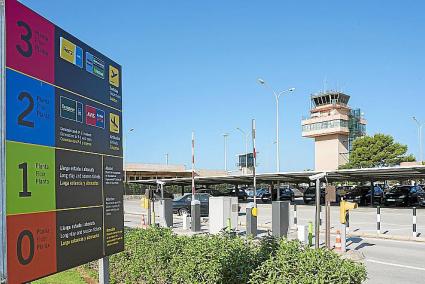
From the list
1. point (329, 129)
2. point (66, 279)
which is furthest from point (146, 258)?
point (329, 129)

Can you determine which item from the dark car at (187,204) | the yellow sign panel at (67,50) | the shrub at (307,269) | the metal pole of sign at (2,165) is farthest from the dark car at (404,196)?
the metal pole of sign at (2,165)

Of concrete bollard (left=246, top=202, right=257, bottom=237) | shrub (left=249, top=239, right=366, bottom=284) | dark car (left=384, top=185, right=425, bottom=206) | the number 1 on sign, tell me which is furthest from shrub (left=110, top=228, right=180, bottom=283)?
dark car (left=384, top=185, right=425, bottom=206)

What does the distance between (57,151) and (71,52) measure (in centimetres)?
102

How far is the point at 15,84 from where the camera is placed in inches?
137

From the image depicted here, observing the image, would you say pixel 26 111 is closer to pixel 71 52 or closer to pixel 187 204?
pixel 71 52

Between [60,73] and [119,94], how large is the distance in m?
1.45

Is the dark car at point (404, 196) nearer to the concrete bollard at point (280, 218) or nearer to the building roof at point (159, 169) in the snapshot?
the concrete bollard at point (280, 218)

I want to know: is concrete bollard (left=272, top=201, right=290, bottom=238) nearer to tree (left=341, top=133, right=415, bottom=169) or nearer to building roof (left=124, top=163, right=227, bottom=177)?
tree (left=341, top=133, right=415, bottom=169)

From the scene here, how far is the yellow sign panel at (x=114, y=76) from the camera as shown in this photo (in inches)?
216

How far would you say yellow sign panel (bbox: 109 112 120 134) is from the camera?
5348 mm

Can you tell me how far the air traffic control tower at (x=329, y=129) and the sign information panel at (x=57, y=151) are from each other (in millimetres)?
87738

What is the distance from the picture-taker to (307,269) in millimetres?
5086

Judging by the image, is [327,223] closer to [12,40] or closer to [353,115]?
[12,40]

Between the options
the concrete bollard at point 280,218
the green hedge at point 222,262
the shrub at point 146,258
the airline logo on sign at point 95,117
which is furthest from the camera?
the concrete bollard at point 280,218
